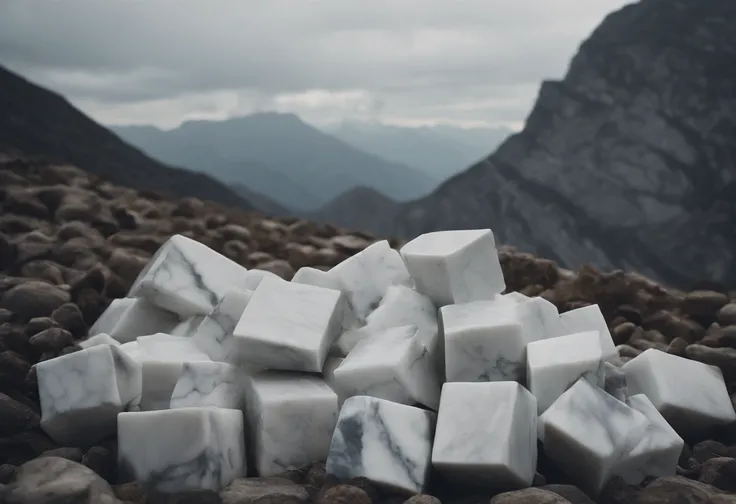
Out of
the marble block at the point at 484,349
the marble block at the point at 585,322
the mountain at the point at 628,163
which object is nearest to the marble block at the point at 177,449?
the marble block at the point at 484,349

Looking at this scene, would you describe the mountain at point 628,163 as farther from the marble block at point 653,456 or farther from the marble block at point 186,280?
the marble block at point 653,456

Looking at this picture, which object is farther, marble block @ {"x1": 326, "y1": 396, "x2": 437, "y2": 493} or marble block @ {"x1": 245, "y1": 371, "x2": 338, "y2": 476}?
marble block @ {"x1": 245, "y1": 371, "x2": 338, "y2": 476}

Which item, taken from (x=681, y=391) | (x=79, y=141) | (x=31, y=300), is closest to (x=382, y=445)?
(x=681, y=391)

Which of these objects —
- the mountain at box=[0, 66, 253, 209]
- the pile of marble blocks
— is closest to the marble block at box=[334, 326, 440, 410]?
the pile of marble blocks

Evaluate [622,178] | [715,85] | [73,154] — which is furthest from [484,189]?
[73,154]

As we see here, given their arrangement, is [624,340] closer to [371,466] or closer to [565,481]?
[565,481]

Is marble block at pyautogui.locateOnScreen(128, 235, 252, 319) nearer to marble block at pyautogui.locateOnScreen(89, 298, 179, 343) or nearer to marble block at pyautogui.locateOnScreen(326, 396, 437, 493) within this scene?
marble block at pyautogui.locateOnScreen(89, 298, 179, 343)
